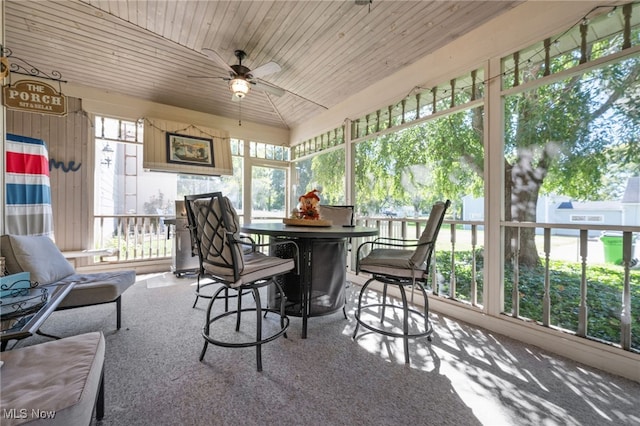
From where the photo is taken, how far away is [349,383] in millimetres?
1582

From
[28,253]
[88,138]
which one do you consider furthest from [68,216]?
[28,253]

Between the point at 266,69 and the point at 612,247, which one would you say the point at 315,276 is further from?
the point at 266,69

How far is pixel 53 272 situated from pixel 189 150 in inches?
114

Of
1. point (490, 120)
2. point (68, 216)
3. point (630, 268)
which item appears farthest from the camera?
point (68, 216)

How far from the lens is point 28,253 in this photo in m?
2.01

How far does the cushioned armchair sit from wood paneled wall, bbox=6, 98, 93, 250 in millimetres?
1923

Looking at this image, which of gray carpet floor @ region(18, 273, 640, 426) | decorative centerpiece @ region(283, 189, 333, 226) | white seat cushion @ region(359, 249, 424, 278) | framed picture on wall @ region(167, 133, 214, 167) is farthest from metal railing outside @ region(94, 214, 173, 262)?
white seat cushion @ region(359, 249, 424, 278)

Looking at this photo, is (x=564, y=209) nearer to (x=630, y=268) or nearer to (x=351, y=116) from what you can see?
(x=630, y=268)

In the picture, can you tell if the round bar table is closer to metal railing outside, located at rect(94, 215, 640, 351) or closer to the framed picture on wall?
metal railing outside, located at rect(94, 215, 640, 351)

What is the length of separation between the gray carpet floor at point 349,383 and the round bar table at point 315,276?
217mm

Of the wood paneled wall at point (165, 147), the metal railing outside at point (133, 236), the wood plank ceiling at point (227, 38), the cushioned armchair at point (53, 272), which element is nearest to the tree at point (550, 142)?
the wood plank ceiling at point (227, 38)

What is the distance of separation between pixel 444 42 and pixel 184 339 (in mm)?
3769

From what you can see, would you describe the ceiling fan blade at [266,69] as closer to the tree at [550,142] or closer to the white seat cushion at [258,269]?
the tree at [550,142]

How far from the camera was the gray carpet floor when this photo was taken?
1.33m
